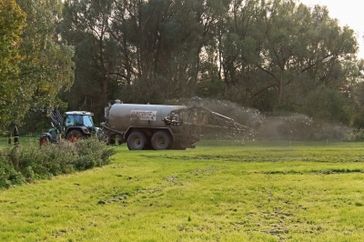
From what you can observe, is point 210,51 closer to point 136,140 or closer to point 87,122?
point 87,122

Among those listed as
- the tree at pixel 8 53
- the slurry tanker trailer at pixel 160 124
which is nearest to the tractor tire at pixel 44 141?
the tree at pixel 8 53

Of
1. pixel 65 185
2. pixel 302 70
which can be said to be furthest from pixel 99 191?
pixel 302 70

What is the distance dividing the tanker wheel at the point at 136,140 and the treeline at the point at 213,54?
19321 mm

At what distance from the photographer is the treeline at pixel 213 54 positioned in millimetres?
52906

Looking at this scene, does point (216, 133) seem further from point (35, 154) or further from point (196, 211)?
point (196, 211)

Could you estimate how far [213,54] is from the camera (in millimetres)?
57125

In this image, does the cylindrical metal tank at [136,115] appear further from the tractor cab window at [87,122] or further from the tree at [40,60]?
the tree at [40,60]

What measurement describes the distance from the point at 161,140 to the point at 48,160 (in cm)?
1663

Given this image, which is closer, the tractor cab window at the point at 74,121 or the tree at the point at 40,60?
the tree at the point at 40,60

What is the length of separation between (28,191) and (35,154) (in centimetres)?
352

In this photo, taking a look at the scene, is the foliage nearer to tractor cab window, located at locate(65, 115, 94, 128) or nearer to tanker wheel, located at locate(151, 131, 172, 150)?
tractor cab window, located at locate(65, 115, 94, 128)

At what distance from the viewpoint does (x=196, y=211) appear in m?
9.52

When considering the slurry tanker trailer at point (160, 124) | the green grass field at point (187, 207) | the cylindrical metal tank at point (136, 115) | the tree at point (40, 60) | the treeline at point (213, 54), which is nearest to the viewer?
the green grass field at point (187, 207)

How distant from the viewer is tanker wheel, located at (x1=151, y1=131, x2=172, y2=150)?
31.9 meters
